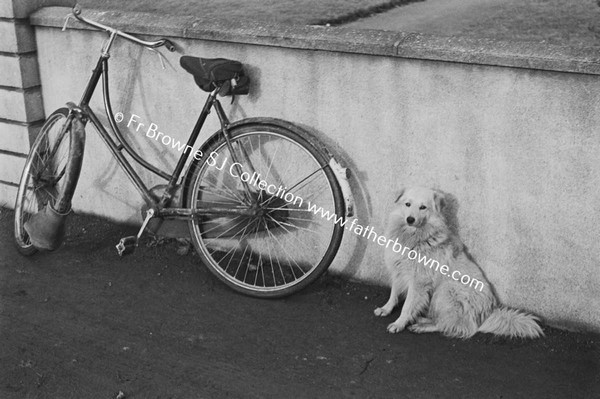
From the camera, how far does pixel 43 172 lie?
5.64 meters

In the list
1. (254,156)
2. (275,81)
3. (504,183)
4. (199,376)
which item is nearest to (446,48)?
(504,183)

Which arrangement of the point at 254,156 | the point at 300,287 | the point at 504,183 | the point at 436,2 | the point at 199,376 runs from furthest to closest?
the point at 436,2
the point at 254,156
the point at 300,287
the point at 504,183
the point at 199,376

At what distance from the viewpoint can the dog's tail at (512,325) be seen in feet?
14.7

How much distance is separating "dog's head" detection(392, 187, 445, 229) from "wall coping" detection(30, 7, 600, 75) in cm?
76

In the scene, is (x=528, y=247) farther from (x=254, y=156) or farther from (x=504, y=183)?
(x=254, y=156)

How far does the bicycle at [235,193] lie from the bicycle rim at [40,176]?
0.07 ft

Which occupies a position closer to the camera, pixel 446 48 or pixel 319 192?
pixel 446 48

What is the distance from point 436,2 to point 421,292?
330 inches

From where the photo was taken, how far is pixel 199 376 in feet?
13.5

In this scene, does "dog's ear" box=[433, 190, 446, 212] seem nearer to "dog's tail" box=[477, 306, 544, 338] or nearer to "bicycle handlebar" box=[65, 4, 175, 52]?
"dog's tail" box=[477, 306, 544, 338]

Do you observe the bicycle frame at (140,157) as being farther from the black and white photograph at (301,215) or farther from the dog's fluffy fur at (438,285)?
the dog's fluffy fur at (438,285)

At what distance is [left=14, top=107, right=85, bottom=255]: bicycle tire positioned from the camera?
545 centimetres

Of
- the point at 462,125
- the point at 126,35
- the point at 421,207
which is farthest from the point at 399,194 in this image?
the point at 126,35

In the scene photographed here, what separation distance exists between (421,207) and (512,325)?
0.83 m
